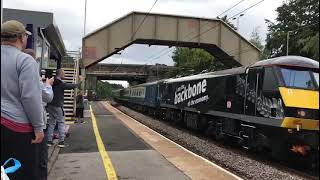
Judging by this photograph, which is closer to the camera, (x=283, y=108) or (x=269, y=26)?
(x=283, y=108)

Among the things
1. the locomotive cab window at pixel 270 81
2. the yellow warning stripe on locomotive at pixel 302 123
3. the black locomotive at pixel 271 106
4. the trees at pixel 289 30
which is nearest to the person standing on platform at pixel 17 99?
the black locomotive at pixel 271 106

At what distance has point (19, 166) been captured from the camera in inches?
183

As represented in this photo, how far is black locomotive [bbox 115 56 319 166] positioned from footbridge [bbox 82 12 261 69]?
52.7 ft

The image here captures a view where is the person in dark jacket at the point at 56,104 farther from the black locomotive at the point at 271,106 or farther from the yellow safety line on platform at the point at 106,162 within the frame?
the black locomotive at the point at 271,106

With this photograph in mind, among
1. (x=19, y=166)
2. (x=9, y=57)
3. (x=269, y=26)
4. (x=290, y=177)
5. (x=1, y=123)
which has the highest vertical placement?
(x=269, y=26)

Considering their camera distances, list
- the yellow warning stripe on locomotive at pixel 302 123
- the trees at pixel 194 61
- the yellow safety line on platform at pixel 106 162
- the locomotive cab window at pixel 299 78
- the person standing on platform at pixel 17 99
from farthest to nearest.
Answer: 1. the trees at pixel 194 61
2. the locomotive cab window at pixel 299 78
3. the yellow warning stripe on locomotive at pixel 302 123
4. the yellow safety line on platform at pixel 106 162
5. the person standing on platform at pixel 17 99

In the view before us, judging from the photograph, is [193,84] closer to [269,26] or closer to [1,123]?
[1,123]

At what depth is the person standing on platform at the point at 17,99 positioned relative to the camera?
14.8 ft

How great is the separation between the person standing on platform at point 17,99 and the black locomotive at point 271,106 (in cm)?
534

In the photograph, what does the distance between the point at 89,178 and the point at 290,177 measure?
4023 millimetres

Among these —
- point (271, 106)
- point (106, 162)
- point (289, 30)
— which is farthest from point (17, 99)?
point (289, 30)

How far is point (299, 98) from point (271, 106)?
79 centimetres

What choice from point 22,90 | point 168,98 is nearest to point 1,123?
point 22,90

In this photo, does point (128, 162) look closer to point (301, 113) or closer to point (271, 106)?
point (271, 106)
